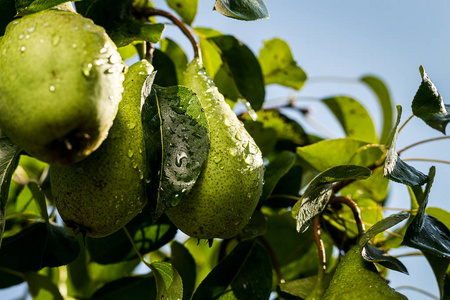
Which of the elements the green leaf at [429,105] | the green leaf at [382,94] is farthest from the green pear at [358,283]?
the green leaf at [382,94]

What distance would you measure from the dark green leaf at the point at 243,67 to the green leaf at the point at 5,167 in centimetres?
55

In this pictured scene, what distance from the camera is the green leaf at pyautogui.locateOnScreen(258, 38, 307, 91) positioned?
5.20ft

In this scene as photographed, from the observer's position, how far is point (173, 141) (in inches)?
30.2

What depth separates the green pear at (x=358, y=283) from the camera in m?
0.75

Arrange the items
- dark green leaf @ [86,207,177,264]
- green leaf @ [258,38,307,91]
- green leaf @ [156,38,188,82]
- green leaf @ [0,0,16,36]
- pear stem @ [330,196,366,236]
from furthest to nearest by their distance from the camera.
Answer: green leaf @ [258,38,307,91] < green leaf @ [156,38,188,82] < dark green leaf @ [86,207,177,264] < pear stem @ [330,196,366,236] < green leaf @ [0,0,16,36]

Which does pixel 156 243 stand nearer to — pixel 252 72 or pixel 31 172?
pixel 252 72

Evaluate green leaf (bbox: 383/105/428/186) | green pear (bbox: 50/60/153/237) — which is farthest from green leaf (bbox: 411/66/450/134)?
green pear (bbox: 50/60/153/237)

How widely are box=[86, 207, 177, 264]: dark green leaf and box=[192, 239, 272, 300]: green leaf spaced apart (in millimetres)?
158

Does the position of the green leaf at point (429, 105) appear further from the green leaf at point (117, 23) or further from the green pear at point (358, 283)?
the green leaf at point (117, 23)

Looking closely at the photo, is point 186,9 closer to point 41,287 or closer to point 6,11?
point 6,11

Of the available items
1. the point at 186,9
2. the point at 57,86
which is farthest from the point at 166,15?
the point at 57,86

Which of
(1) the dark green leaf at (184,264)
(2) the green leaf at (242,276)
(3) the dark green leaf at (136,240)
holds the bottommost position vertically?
(1) the dark green leaf at (184,264)

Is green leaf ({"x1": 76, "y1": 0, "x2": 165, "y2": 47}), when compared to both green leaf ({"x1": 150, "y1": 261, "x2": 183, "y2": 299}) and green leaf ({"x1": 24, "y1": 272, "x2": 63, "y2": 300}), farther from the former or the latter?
green leaf ({"x1": 24, "y1": 272, "x2": 63, "y2": 300})

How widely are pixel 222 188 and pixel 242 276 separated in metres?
0.31
